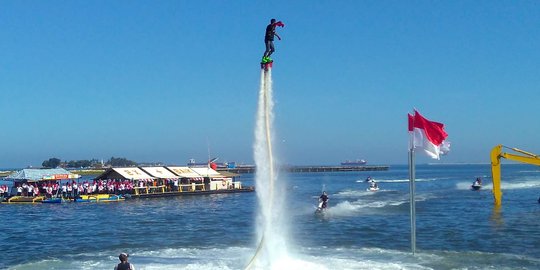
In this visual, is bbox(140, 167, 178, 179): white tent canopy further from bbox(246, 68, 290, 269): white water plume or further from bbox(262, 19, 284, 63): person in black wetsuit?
bbox(262, 19, 284, 63): person in black wetsuit

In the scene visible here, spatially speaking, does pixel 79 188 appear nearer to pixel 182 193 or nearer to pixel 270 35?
pixel 182 193

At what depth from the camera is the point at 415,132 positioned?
19.2m

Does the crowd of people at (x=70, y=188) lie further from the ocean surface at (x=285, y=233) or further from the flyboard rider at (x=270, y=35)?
the flyboard rider at (x=270, y=35)

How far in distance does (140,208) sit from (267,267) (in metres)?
30.8

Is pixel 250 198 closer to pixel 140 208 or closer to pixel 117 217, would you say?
pixel 140 208

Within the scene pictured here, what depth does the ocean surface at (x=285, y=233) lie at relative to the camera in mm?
23375

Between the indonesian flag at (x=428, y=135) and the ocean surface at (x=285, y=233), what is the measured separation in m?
4.45

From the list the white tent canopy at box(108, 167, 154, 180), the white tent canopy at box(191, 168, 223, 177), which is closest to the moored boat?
the white tent canopy at box(108, 167, 154, 180)

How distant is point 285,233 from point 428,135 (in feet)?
29.5

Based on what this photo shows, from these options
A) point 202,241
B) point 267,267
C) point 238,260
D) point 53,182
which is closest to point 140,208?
point 53,182

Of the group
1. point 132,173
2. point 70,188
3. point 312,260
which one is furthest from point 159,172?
point 312,260

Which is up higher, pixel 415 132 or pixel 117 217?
pixel 415 132

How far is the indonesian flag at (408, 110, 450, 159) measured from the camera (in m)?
19.0

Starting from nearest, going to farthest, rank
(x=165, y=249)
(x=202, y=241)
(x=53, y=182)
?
1. (x=165, y=249)
2. (x=202, y=241)
3. (x=53, y=182)
